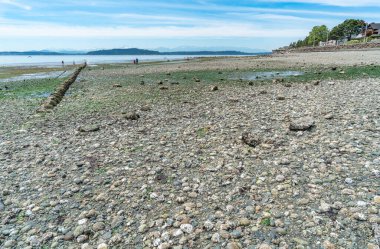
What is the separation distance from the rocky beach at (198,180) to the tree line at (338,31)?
174 metres

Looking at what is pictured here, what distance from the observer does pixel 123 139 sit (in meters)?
11.3

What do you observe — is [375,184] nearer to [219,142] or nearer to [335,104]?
[219,142]

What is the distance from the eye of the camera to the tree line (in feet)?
519

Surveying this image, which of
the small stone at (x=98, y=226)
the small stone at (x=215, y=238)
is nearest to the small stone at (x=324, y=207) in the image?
the small stone at (x=215, y=238)

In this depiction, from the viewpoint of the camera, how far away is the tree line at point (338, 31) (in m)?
158

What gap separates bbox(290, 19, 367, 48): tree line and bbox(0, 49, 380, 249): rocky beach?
174 m

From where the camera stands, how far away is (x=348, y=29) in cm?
16012

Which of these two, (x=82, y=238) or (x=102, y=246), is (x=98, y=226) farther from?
(x=102, y=246)

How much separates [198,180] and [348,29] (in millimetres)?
185098

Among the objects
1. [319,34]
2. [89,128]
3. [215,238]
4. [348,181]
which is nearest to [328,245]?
[215,238]

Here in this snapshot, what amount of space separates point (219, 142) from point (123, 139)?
385 cm

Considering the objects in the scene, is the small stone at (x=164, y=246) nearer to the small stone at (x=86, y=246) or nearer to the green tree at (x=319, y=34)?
the small stone at (x=86, y=246)

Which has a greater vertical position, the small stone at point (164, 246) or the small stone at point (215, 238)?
the small stone at point (215, 238)

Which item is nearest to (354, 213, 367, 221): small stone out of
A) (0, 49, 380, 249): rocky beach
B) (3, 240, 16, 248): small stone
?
(0, 49, 380, 249): rocky beach
